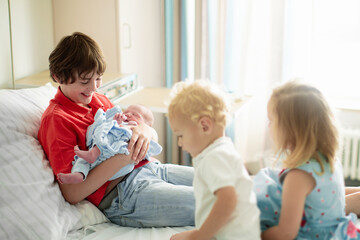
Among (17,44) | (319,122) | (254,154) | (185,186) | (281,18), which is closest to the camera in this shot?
(319,122)

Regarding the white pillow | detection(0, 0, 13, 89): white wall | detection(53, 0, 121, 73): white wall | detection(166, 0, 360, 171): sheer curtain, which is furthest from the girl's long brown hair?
detection(166, 0, 360, 171): sheer curtain

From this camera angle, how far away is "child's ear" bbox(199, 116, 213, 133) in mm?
1250

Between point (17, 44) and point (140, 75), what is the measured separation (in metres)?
0.88

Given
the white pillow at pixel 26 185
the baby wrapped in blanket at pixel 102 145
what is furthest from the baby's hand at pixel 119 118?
the white pillow at pixel 26 185

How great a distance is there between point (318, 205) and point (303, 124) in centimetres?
23

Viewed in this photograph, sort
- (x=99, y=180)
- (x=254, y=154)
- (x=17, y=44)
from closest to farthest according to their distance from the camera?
(x=99, y=180), (x=17, y=44), (x=254, y=154)

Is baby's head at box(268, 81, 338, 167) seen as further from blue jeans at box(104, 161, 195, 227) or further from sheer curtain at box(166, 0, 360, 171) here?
sheer curtain at box(166, 0, 360, 171)

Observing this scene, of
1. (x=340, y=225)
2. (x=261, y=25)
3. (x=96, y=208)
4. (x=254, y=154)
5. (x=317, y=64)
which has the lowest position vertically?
(x=254, y=154)

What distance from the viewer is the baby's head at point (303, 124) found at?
126 centimetres

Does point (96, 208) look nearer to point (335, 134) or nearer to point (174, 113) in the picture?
point (174, 113)

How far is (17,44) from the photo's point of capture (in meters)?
2.62

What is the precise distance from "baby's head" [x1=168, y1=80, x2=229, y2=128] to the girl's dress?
261 mm

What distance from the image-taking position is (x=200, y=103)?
1.25m

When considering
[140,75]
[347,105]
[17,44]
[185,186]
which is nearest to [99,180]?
[185,186]
